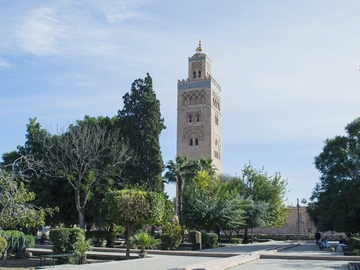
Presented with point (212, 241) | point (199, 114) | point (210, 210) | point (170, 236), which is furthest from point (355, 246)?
point (199, 114)

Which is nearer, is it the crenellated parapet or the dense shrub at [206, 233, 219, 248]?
the dense shrub at [206, 233, 219, 248]

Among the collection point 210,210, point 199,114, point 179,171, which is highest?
point 199,114

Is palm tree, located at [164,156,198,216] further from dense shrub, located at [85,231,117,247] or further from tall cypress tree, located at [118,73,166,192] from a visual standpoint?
dense shrub, located at [85,231,117,247]

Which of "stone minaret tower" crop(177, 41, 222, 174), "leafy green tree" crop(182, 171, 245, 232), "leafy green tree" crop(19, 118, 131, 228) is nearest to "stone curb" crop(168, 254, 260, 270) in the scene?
"leafy green tree" crop(182, 171, 245, 232)

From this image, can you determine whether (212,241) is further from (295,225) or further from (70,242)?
(295,225)

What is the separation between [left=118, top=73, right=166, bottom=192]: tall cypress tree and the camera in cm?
2734

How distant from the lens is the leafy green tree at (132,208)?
51.0 ft

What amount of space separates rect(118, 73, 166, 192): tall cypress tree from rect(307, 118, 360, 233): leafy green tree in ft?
34.5

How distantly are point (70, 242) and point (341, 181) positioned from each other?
16263mm

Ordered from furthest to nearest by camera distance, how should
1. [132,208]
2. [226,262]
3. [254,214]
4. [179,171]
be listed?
[179,171] → [254,214] → [132,208] → [226,262]

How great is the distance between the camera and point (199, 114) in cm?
5569

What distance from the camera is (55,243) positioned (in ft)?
48.9

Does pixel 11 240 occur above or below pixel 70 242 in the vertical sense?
below

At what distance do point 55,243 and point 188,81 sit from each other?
4425cm
